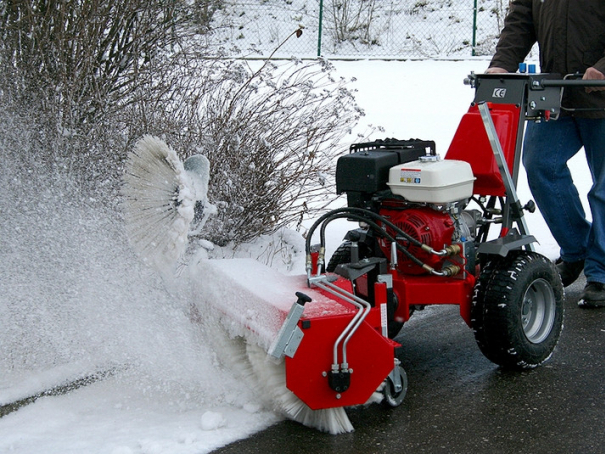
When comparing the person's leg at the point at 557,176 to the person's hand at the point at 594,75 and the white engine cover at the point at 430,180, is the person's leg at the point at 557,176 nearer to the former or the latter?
the person's hand at the point at 594,75

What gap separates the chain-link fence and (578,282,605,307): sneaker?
31.7 feet

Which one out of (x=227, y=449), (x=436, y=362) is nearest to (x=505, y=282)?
(x=436, y=362)

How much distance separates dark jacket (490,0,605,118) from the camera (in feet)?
14.5

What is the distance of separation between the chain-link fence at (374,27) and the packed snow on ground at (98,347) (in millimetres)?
10541

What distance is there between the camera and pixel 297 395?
2.95m

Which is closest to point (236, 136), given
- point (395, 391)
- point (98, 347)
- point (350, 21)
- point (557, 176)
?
point (98, 347)

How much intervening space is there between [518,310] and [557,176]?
1402mm

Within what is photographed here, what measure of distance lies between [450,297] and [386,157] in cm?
67

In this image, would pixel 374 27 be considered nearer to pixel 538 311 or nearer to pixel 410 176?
pixel 538 311

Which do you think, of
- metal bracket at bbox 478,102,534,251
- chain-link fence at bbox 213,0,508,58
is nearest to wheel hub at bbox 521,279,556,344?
metal bracket at bbox 478,102,534,251

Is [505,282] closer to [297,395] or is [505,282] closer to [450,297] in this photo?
[450,297]

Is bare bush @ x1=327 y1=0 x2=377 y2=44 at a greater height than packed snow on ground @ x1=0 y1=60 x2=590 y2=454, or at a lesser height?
greater

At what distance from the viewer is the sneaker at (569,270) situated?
16.0 feet

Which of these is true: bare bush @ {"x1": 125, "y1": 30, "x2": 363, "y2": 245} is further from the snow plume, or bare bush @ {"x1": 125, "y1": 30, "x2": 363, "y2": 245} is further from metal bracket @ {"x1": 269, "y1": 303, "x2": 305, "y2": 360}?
metal bracket @ {"x1": 269, "y1": 303, "x2": 305, "y2": 360}
